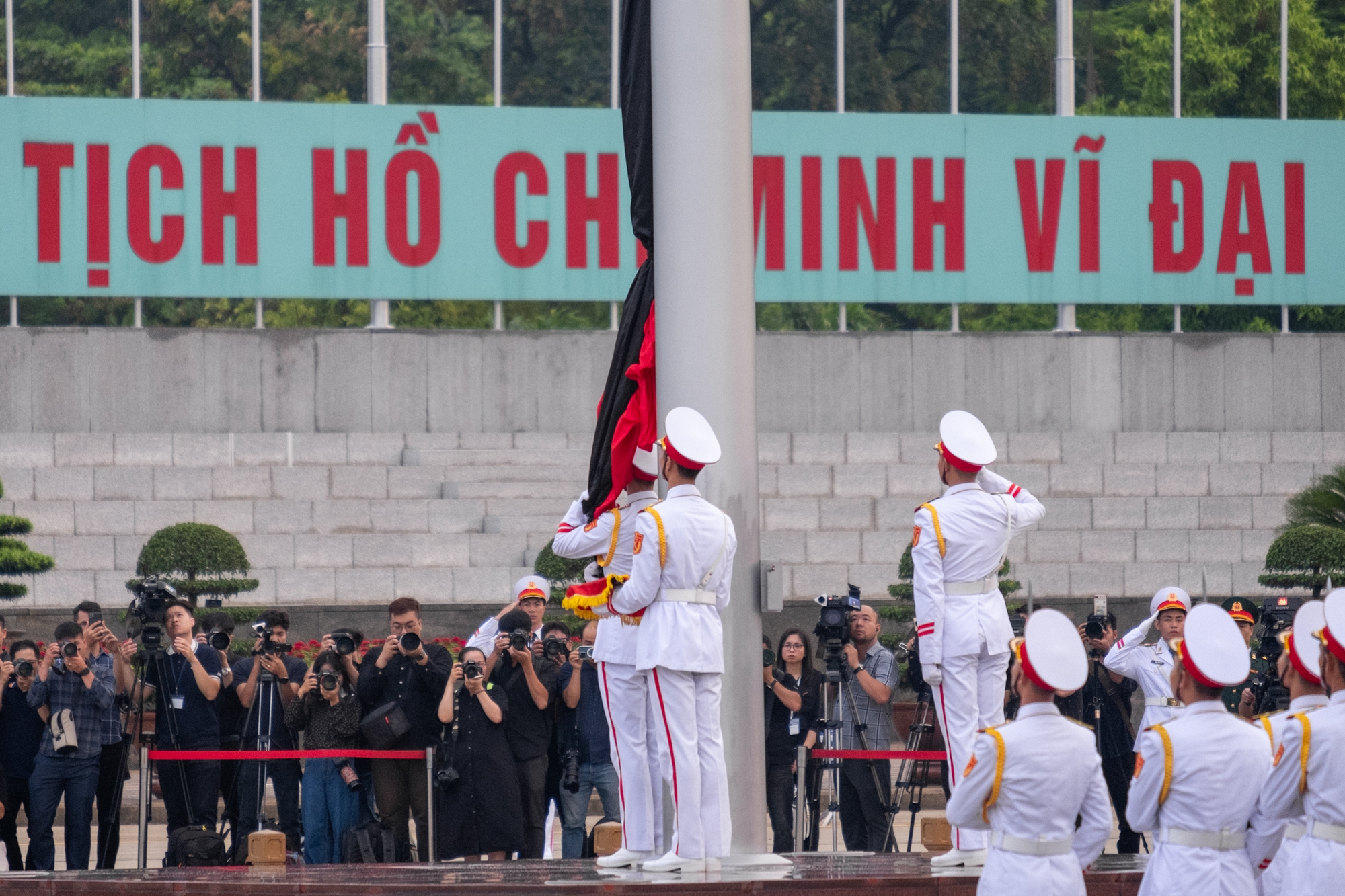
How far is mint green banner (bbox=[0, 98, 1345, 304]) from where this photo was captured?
22.9m

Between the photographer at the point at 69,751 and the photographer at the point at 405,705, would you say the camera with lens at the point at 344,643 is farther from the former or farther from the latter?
the photographer at the point at 69,751

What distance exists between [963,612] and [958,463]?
2.20 feet

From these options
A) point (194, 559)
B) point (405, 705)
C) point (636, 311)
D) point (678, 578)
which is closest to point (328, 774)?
point (405, 705)

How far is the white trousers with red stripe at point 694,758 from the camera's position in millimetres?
7758

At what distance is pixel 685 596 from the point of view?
7855mm

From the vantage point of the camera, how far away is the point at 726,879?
24.5 feet

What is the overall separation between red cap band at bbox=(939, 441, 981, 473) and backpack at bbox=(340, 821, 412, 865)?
4.06 meters

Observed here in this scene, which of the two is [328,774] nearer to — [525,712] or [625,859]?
[525,712]

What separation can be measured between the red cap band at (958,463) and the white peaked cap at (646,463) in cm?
136

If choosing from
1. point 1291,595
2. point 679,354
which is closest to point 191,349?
point 1291,595

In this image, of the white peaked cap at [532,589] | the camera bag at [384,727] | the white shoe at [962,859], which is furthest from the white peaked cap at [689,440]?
the white peaked cap at [532,589]

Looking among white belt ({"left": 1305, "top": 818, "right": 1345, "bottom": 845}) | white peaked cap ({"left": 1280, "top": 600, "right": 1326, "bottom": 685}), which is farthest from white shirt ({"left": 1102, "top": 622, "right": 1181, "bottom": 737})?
white belt ({"left": 1305, "top": 818, "right": 1345, "bottom": 845})

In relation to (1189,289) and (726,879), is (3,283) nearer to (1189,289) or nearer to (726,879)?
(1189,289)

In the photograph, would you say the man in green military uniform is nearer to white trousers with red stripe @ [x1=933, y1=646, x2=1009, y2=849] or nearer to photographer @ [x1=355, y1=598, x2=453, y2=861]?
white trousers with red stripe @ [x1=933, y1=646, x2=1009, y2=849]
